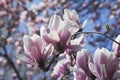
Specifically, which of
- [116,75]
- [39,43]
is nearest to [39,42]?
[39,43]

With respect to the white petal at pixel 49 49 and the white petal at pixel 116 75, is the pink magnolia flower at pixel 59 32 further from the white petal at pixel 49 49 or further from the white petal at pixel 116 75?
the white petal at pixel 116 75

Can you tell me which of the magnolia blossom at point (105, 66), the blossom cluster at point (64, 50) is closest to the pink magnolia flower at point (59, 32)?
the blossom cluster at point (64, 50)

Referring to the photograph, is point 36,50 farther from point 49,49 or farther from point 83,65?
point 83,65

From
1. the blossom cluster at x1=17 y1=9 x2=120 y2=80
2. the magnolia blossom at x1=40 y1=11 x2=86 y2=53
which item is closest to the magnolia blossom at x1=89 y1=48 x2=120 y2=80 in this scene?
the blossom cluster at x1=17 y1=9 x2=120 y2=80

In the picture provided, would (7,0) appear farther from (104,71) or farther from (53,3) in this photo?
(104,71)

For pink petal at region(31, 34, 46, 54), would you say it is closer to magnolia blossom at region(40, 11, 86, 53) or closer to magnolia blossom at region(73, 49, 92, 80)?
magnolia blossom at region(40, 11, 86, 53)
